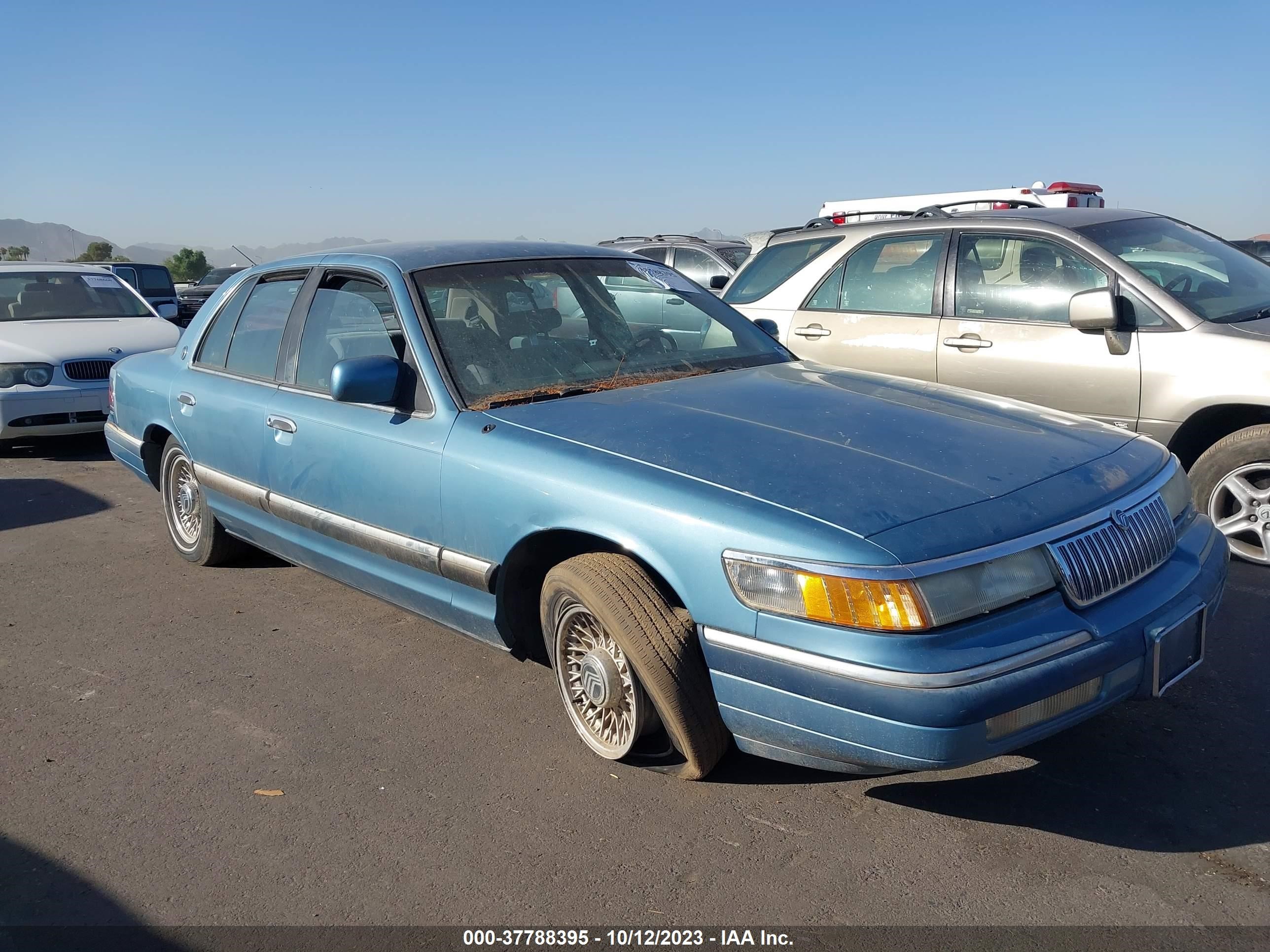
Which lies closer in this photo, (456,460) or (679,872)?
(679,872)

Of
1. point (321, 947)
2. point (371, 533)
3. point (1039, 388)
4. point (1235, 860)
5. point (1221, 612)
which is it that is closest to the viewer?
point (321, 947)

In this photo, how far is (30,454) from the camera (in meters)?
9.07

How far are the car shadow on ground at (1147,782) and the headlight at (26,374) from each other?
7.93m

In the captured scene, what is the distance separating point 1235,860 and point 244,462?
389cm

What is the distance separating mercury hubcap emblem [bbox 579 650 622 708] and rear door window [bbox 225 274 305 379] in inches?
86.7

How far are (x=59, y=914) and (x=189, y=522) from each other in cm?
314

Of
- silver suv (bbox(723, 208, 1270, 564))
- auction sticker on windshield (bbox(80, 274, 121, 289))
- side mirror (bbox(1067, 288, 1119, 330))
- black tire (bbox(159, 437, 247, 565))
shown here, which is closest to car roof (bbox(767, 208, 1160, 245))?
silver suv (bbox(723, 208, 1270, 564))

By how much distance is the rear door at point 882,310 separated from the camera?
5828 mm

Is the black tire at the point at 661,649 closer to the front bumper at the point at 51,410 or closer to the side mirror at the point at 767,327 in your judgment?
the side mirror at the point at 767,327

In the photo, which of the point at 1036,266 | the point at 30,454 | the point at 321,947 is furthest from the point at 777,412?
the point at 30,454

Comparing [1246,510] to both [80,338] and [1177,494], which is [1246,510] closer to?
[1177,494]

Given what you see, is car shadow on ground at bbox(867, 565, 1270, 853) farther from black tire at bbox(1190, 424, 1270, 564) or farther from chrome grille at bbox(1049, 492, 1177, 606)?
black tire at bbox(1190, 424, 1270, 564)

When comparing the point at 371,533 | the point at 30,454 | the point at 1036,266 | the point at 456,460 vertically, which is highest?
the point at 1036,266

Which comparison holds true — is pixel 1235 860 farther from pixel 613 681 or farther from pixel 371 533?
pixel 371 533
